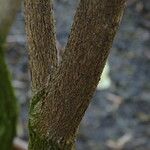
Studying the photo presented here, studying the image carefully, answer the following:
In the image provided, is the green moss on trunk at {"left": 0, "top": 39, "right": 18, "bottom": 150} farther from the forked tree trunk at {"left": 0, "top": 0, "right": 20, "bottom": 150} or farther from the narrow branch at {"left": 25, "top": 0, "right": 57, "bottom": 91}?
the narrow branch at {"left": 25, "top": 0, "right": 57, "bottom": 91}

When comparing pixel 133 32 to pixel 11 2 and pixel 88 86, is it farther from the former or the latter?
pixel 88 86

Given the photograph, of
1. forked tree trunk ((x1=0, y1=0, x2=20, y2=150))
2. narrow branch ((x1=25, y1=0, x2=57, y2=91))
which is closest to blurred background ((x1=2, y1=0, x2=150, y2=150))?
forked tree trunk ((x1=0, y1=0, x2=20, y2=150))

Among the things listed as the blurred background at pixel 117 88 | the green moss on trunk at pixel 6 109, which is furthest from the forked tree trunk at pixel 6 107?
the blurred background at pixel 117 88

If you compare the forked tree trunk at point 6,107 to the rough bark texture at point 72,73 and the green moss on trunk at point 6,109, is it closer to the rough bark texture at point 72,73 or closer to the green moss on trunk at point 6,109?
the green moss on trunk at point 6,109

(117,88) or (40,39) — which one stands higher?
(40,39)

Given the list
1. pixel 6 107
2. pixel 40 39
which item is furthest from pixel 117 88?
pixel 40 39

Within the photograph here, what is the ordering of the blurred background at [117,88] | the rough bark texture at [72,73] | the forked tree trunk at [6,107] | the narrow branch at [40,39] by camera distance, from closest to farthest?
the rough bark texture at [72,73] → the narrow branch at [40,39] → the forked tree trunk at [6,107] → the blurred background at [117,88]

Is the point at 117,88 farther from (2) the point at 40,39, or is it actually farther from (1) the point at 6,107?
(2) the point at 40,39
